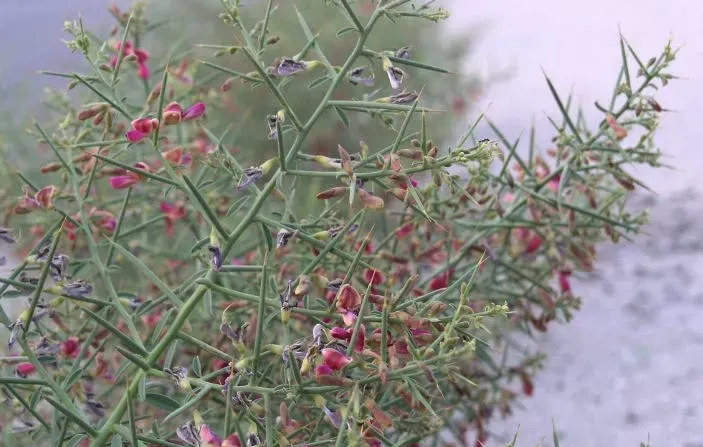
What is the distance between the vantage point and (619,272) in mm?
3047

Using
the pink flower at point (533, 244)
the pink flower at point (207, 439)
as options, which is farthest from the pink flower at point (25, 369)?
the pink flower at point (533, 244)

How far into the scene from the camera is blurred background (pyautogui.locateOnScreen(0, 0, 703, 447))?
7.31 ft

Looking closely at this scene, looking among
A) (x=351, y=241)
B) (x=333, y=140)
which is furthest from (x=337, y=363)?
(x=333, y=140)

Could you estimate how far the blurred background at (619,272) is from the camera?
223 cm

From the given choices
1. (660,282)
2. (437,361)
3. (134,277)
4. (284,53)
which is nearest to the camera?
(437,361)

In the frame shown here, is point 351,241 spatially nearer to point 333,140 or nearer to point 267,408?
point 267,408

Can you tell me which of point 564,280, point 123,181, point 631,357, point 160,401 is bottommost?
point 160,401

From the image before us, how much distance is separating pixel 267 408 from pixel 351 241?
47cm

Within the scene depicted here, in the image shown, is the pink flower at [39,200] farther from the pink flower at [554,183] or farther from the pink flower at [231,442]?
the pink flower at [554,183]

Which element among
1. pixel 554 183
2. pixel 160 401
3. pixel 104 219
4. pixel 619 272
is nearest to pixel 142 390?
pixel 160 401

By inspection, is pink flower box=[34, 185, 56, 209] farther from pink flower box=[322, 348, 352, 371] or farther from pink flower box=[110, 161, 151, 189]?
pink flower box=[322, 348, 352, 371]

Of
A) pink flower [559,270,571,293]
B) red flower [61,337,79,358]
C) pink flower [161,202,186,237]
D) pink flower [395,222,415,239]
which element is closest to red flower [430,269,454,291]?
pink flower [395,222,415,239]

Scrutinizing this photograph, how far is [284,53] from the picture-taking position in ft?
10.5

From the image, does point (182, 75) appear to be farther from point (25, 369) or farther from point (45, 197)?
point (25, 369)
